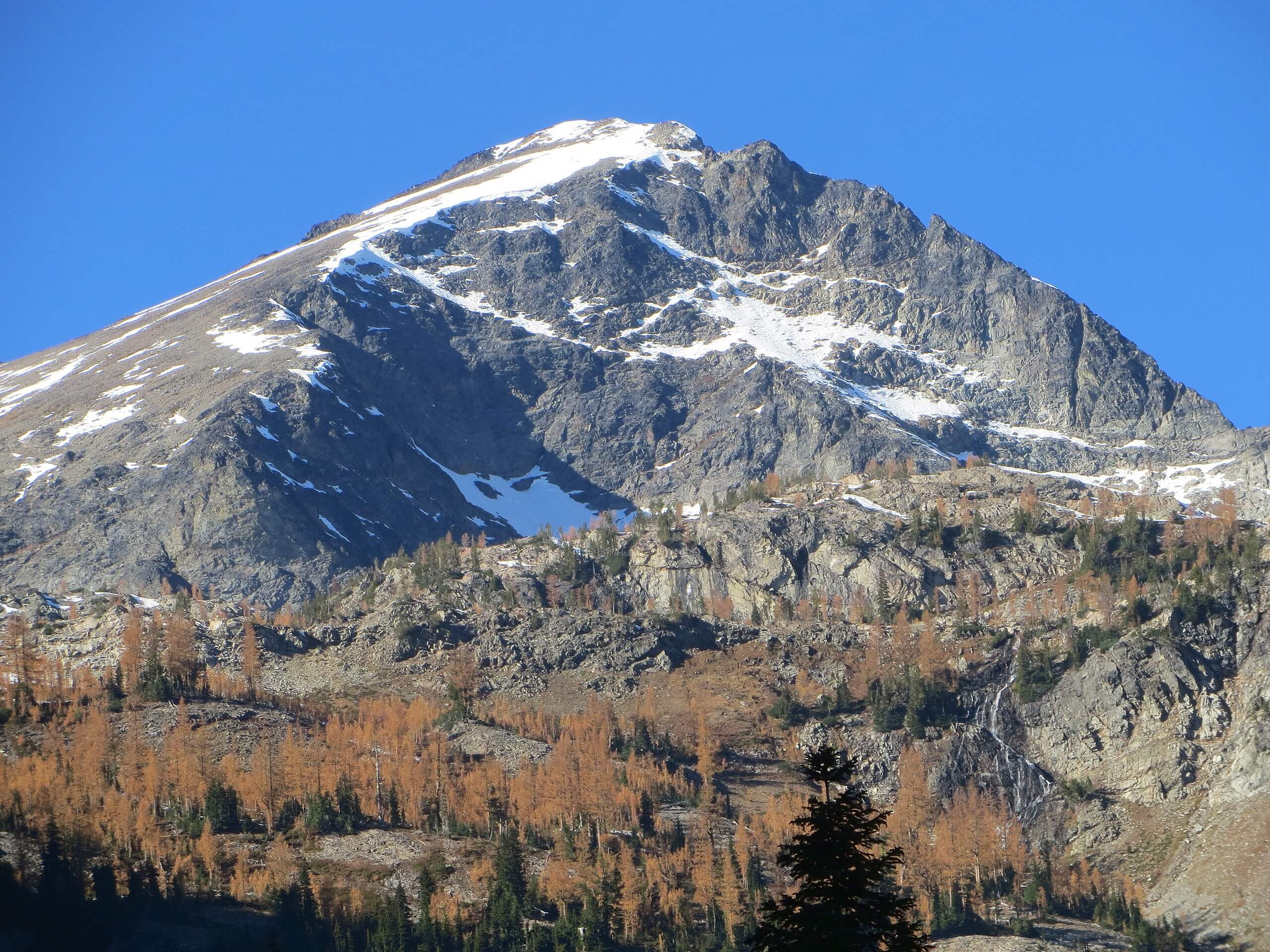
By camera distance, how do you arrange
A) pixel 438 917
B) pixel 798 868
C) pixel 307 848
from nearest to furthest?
pixel 798 868 < pixel 438 917 < pixel 307 848

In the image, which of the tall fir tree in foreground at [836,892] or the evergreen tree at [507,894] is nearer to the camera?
the tall fir tree in foreground at [836,892]

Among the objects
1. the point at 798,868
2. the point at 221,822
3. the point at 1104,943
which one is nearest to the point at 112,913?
the point at 221,822

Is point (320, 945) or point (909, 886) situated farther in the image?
point (909, 886)

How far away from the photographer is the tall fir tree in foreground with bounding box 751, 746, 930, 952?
46719 mm

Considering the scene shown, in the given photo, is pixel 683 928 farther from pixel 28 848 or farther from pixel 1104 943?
pixel 28 848

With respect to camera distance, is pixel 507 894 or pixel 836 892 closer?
pixel 836 892

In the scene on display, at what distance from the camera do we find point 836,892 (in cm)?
4759

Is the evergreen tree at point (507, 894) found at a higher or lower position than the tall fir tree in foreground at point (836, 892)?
lower

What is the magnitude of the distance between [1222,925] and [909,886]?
3637cm

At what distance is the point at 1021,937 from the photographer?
183625mm

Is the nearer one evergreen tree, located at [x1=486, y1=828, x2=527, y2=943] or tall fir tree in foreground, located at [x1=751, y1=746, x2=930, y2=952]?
tall fir tree in foreground, located at [x1=751, y1=746, x2=930, y2=952]

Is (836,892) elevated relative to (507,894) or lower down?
elevated

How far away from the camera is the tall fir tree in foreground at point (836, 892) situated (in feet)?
153

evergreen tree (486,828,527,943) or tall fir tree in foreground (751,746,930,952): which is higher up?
tall fir tree in foreground (751,746,930,952)
